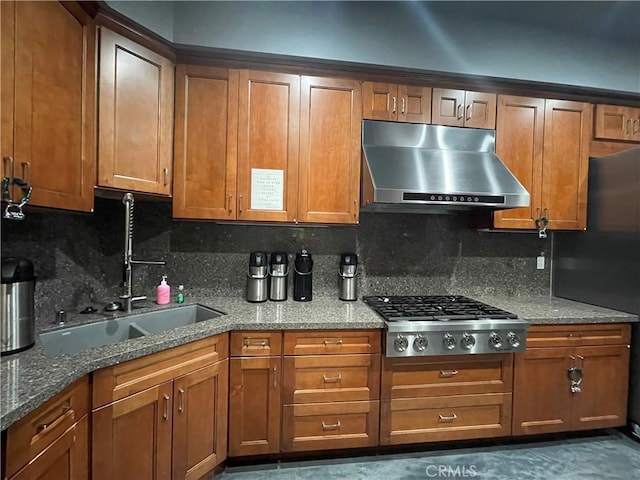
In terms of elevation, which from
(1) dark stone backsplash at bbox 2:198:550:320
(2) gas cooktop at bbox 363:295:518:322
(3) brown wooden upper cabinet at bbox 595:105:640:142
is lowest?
(2) gas cooktop at bbox 363:295:518:322

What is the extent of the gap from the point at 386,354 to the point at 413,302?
54 cm

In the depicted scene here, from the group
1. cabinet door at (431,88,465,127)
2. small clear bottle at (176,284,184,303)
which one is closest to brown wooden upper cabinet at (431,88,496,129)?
cabinet door at (431,88,465,127)

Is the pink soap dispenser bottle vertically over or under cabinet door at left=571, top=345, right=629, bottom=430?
over

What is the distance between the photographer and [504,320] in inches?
74.8

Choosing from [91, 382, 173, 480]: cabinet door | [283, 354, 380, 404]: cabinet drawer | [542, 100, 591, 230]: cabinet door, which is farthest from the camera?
[542, 100, 591, 230]: cabinet door

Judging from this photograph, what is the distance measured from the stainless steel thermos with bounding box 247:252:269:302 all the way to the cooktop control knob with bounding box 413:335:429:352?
3.38 ft

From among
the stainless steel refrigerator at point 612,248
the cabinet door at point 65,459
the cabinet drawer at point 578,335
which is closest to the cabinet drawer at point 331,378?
the cabinet door at point 65,459

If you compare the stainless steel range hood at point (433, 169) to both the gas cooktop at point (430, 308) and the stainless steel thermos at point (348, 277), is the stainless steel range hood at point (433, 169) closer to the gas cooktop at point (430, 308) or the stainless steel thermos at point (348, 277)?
the stainless steel thermos at point (348, 277)

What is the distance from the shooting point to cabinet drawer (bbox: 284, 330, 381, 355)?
1789mm

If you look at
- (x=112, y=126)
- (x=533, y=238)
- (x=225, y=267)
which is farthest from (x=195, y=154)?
(x=533, y=238)

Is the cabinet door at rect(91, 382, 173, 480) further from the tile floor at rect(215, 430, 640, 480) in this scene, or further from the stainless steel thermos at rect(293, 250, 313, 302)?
the stainless steel thermos at rect(293, 250, 313, 302)

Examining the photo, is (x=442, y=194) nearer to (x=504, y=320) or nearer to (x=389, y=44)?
(x=504, y=320)

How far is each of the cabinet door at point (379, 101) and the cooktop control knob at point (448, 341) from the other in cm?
143

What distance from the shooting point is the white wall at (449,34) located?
197 centimetres
